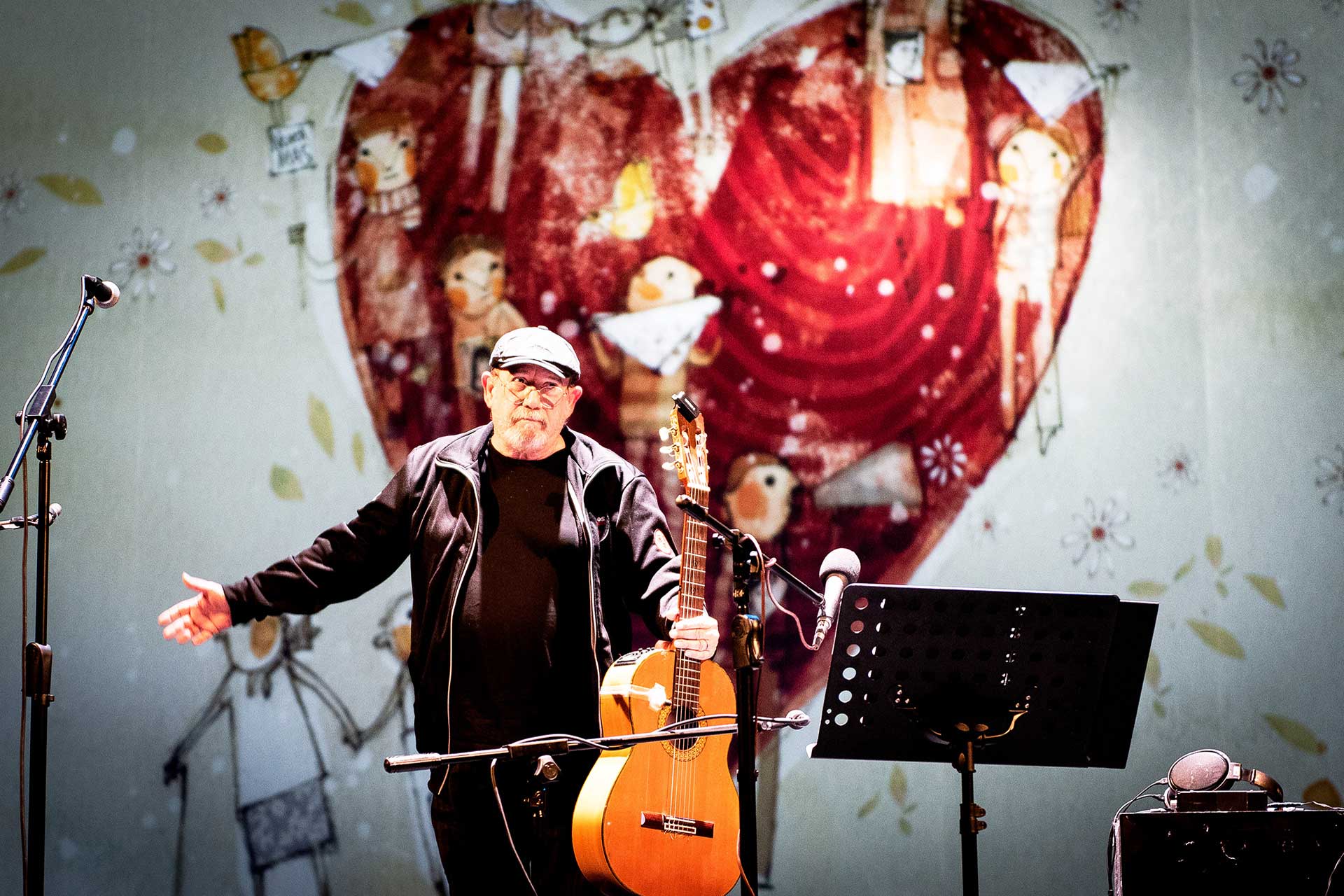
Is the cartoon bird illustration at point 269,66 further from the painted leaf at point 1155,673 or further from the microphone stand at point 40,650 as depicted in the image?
the painted leaf at point 1155,673

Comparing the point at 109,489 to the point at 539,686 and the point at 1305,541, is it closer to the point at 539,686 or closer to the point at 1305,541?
the point at 539,686

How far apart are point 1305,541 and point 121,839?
3.86m

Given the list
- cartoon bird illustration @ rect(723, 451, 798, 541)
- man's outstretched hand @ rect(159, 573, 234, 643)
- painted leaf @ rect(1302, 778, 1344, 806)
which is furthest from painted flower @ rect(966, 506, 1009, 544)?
man's outstretched hand @ rect(159, 573, 234, 643)

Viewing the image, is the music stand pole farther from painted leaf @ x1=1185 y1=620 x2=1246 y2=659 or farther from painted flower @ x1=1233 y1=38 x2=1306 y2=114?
painted flower @ x1=1233 y1=38 x2=1306 y2=114

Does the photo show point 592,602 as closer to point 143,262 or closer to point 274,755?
point 274,755

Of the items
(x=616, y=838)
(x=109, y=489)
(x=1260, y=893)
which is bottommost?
(x=1260, y=893)

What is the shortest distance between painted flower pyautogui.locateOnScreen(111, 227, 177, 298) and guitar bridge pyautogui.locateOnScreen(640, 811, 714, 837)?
2534mm

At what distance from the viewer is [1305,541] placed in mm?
4086

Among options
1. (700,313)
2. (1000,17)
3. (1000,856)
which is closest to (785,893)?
(1000,856)

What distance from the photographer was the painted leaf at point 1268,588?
4.07m

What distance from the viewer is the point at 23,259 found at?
4215mm

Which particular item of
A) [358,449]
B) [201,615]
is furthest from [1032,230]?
[201,615]

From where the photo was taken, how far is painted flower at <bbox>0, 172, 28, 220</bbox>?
4227 millimetres

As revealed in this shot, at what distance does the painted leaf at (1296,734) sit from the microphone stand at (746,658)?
2311 millimetres
